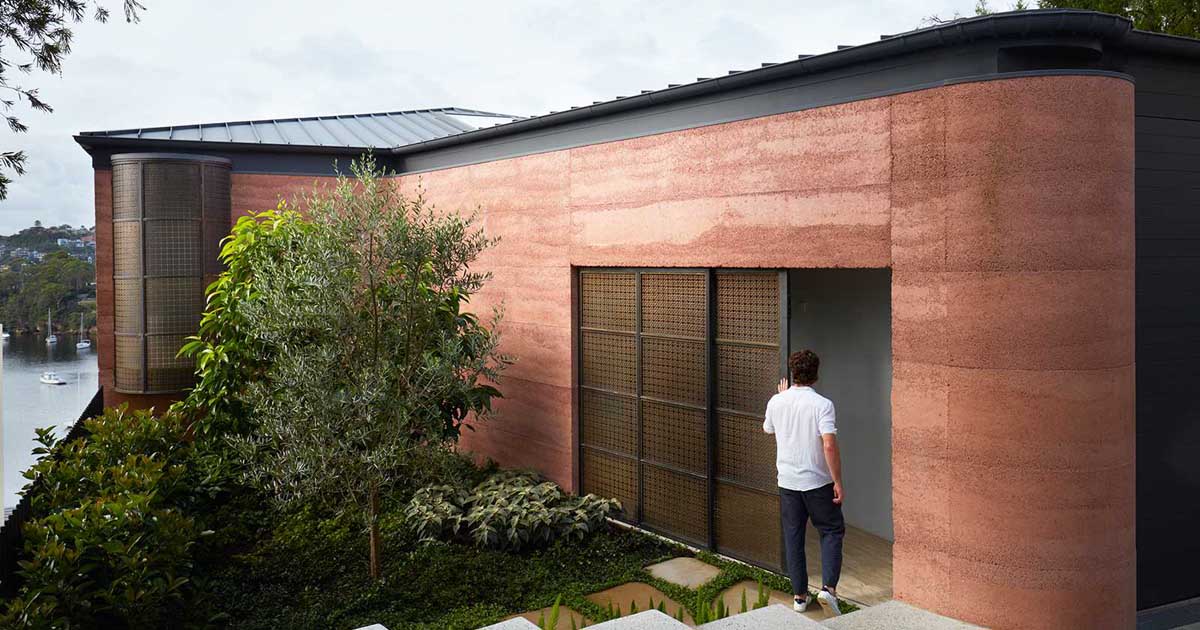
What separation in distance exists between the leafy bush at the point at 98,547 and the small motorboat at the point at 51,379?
606mm

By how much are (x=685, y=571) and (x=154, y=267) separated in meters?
→ 7.45

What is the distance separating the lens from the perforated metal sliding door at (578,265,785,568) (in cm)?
689

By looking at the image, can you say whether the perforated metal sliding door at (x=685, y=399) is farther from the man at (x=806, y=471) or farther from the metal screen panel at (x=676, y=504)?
the man at (x=806, y=471)

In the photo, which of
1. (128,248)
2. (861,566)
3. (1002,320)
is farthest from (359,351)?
(128,248)

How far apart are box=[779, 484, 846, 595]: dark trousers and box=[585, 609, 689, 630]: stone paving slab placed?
4.29 ft

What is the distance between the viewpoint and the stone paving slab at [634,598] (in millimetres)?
6336

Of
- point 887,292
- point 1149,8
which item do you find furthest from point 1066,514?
point 1149,8

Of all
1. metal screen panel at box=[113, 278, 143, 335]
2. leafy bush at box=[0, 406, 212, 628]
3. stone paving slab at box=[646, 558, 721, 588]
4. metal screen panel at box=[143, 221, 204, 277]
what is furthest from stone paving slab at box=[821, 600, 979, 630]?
metal screen panel at box=[113, 278, 143, 335]

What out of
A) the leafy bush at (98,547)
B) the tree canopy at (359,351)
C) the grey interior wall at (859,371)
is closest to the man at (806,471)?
the grey interior wall at (859,371)

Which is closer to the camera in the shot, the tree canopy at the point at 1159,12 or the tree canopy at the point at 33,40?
the tree canopy at the point at 33,40

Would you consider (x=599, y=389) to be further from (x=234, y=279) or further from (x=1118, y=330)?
(x=1118, y=330)

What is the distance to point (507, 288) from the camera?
381 inches

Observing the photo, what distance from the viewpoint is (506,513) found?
307 inches

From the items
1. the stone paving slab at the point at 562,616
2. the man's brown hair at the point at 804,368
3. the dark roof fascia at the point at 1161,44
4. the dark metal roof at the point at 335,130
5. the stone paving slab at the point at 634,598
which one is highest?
the dark metal roof at the point at 335,130
